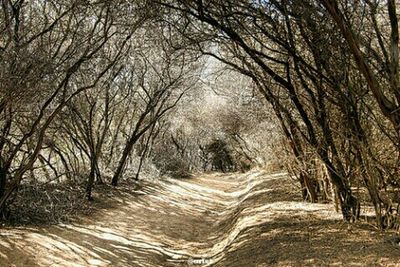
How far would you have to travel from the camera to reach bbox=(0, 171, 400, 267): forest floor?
20.5 feet

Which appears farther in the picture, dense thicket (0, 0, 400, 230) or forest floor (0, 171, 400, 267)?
dense thicket (0, 0, 400, 230)

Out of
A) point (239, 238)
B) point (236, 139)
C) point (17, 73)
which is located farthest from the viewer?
point (236, 139)

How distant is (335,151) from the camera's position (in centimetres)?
771

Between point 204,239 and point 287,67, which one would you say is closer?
point 287,67

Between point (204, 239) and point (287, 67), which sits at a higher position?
point (287, 67)

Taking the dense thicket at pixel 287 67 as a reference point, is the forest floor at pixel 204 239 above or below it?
below

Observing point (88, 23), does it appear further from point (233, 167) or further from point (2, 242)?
point (233, 167)

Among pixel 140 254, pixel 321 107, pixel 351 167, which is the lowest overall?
pixel 140 254

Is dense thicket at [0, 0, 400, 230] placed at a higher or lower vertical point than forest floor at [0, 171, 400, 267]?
higher

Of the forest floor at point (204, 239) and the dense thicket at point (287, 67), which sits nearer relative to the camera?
the forest floor at point (204, 239)

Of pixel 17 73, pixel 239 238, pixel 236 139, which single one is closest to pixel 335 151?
pixel 239 238

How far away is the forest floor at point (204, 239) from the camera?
6.25m

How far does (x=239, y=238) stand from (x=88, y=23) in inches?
261

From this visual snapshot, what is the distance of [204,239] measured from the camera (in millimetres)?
11195
